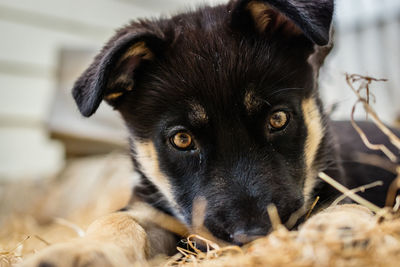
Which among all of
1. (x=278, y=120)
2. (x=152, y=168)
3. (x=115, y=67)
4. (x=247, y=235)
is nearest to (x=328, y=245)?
(x=247, y=235)

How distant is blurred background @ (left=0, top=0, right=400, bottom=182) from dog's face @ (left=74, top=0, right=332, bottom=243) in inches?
148

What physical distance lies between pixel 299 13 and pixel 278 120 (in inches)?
20.8

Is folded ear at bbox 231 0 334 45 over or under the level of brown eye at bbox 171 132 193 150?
over

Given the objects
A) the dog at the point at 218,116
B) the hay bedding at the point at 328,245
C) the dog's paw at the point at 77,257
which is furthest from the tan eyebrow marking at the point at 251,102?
the dog's paw at the point at 77,257

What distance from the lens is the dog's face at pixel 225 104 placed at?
199cm

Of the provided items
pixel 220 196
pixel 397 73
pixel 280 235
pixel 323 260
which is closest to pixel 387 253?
pixel 323 260

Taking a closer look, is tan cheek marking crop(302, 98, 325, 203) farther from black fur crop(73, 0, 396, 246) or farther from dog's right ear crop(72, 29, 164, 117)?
dog's right ear crop(72, 29, 164, 117)

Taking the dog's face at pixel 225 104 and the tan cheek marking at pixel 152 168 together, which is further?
the tan cheek marking at pixel 152 168

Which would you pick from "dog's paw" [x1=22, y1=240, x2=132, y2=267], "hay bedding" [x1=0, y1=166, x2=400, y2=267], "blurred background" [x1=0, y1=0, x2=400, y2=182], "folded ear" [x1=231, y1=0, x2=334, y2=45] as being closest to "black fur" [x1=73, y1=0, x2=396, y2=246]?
"folded ear" [x1=231, y1=0, x2=334, y2=45]

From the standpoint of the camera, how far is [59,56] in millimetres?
6559

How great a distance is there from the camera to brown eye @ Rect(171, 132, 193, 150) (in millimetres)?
2234

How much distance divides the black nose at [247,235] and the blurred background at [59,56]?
14.9 ft

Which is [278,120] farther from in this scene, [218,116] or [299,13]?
[299,13]

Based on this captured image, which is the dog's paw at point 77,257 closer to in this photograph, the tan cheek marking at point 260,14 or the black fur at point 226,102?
the black fur at point 226,102
